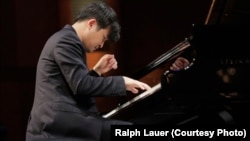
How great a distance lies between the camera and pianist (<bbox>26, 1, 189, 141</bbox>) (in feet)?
6.73

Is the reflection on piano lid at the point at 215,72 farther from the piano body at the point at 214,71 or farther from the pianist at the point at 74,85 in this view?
the pianist at the point at 74,85

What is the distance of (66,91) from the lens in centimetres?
214

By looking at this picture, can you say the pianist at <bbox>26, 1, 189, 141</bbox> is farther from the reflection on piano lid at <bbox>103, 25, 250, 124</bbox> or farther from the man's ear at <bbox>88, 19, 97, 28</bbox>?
the reflection on piano lid at <bbox>103, 25, 250, 124</bbox>

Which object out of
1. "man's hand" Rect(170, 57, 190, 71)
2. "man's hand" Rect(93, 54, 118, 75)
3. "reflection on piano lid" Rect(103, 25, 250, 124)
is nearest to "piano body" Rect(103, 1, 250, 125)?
"reflection on piano lid" Rect(103, 25, 250, 124)

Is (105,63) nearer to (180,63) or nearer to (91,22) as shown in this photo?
(91,22)

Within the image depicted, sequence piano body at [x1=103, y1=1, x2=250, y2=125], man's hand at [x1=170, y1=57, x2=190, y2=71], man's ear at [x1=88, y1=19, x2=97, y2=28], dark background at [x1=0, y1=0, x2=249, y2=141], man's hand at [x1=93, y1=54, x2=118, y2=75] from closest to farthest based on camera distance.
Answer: man's ear at [x1=88, y1=19, x2=97, y2=28] < piano body at [x1=103, y1=1, x2=250, y2=125] < man's hand at [x1=93, y1=54, x2=118, y2=75] < man's hand at [x1=170, y1=57, x2=190, y2=71] < dark background at [x1=0, y1=0, x2=249, y2=141]

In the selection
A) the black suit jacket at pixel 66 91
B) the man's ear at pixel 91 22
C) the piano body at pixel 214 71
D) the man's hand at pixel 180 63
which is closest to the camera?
the black suit jacket at pixel 66 91

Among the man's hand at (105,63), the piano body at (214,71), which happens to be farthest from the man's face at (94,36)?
A: the piano body at (214,71)

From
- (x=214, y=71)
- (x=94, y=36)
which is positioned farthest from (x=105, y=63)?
(x=214, y=71)

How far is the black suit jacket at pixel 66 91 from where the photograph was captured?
2.05 m

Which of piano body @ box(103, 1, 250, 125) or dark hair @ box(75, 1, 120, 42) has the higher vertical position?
dark hair @ box(75, 1, 120, 42)

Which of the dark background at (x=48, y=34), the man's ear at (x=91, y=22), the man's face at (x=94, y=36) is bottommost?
the dark background at (x=48, y=34)

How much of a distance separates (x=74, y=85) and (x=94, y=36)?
0.30 metres

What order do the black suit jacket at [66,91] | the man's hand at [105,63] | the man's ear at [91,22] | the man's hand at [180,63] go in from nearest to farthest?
the black suit jacket at [66,91] < the man's ear at [91,22] < the man's hand at [105,63] < the man's hand at [180,63]
